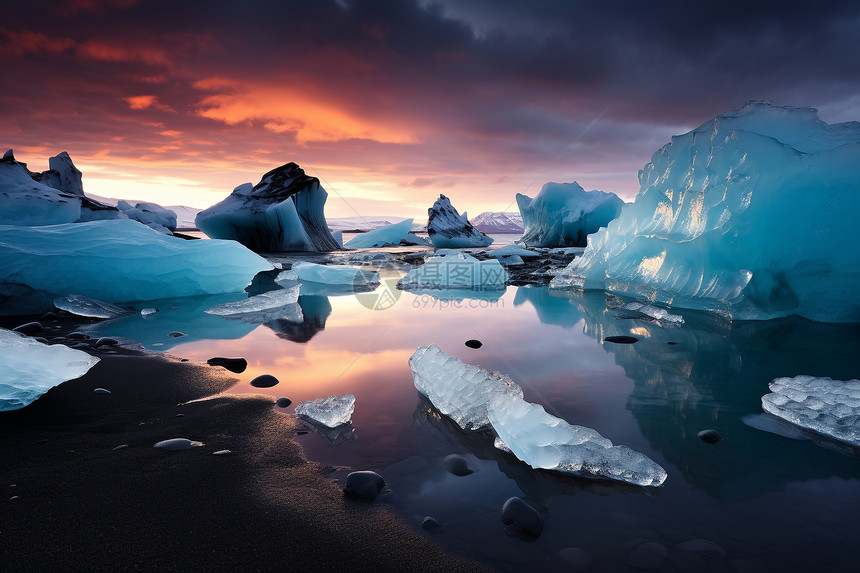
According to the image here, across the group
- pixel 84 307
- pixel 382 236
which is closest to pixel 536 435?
pixel 84 307

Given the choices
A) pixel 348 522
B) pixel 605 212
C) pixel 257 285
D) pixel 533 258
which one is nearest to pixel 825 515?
pixel 348 522

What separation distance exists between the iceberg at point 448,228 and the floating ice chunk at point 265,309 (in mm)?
17874

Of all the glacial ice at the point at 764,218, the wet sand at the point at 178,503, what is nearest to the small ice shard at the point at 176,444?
the wet sand at the point at 178,503

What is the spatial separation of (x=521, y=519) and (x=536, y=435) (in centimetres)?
45

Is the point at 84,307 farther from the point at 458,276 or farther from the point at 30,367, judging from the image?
the point at 458,276

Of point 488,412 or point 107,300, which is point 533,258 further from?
point 488,412

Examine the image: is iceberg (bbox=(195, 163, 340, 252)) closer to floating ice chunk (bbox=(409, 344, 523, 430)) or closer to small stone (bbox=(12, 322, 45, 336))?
small stone (bbox=(12, 322, 45, 336))

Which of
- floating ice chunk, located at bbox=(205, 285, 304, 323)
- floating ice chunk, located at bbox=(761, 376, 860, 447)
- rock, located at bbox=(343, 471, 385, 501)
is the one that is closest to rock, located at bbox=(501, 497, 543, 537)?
rock, located at bbox=(343, 471, 385, 501)

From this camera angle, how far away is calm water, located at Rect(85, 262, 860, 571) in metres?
1.28

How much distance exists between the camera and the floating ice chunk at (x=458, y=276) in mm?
8570

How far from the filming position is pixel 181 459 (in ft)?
5.47

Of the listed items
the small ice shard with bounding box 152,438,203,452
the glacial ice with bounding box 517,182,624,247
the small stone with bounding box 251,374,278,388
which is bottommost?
the small stone with bounding box 251,374,278,388

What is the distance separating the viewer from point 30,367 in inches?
89.4

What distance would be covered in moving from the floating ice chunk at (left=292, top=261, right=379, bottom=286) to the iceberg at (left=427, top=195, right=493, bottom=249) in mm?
14676
